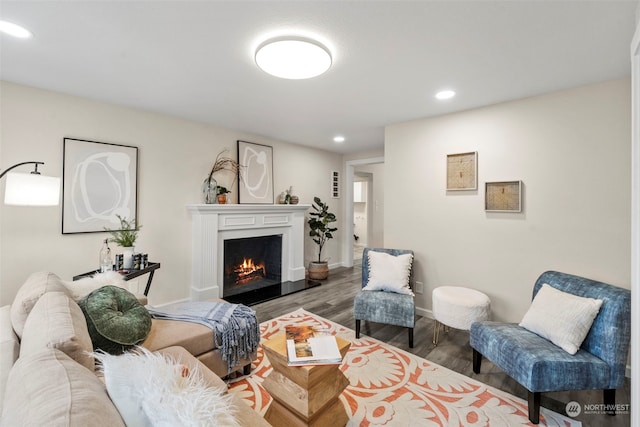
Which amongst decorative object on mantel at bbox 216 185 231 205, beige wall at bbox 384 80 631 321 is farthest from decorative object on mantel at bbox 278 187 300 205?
beige wall at bbox 384 80 631 321

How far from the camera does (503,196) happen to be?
2.79 meters

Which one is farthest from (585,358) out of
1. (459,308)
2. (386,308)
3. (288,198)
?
(288,198)

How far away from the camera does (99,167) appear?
2.93 meters

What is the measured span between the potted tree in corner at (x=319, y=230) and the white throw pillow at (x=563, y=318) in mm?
3281

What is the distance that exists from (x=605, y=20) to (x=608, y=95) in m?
1.06

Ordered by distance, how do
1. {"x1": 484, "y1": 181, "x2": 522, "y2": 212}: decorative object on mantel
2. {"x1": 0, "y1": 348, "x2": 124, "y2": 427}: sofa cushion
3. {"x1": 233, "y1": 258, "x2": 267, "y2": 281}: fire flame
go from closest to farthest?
1. {"x1": 0, "y1": 348, "x2": 124, "y2": 427}: sofa cushion
2. {"x1": 484, "y1": 181, "x2": 522, "y2": 212}: decorative object on mantel
3. {"x1": 233, "y1": 258, "x2": 267, "y2": 281}: fire flame

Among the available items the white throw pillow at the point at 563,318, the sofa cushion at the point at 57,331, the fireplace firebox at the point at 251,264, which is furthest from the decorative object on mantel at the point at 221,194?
the white throw pillow at the point at 563,318

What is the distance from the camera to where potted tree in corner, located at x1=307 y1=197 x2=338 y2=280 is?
4.97 m

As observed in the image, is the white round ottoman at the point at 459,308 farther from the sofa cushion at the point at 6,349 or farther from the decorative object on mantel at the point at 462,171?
the sofa cushion at the point at 6,349

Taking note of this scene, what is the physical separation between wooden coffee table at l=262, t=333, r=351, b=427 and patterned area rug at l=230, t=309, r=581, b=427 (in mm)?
253

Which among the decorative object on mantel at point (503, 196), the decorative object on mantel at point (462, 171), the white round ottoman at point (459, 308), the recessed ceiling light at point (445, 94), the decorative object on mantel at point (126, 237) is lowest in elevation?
the white round ottoman at point (459, 308)

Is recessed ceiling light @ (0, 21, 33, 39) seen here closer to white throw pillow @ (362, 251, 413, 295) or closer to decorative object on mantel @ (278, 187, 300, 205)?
white throw pillow @ (362, 251, 413, 295)

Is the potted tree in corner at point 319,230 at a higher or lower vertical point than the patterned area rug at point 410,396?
higher

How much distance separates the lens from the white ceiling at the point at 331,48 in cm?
151
